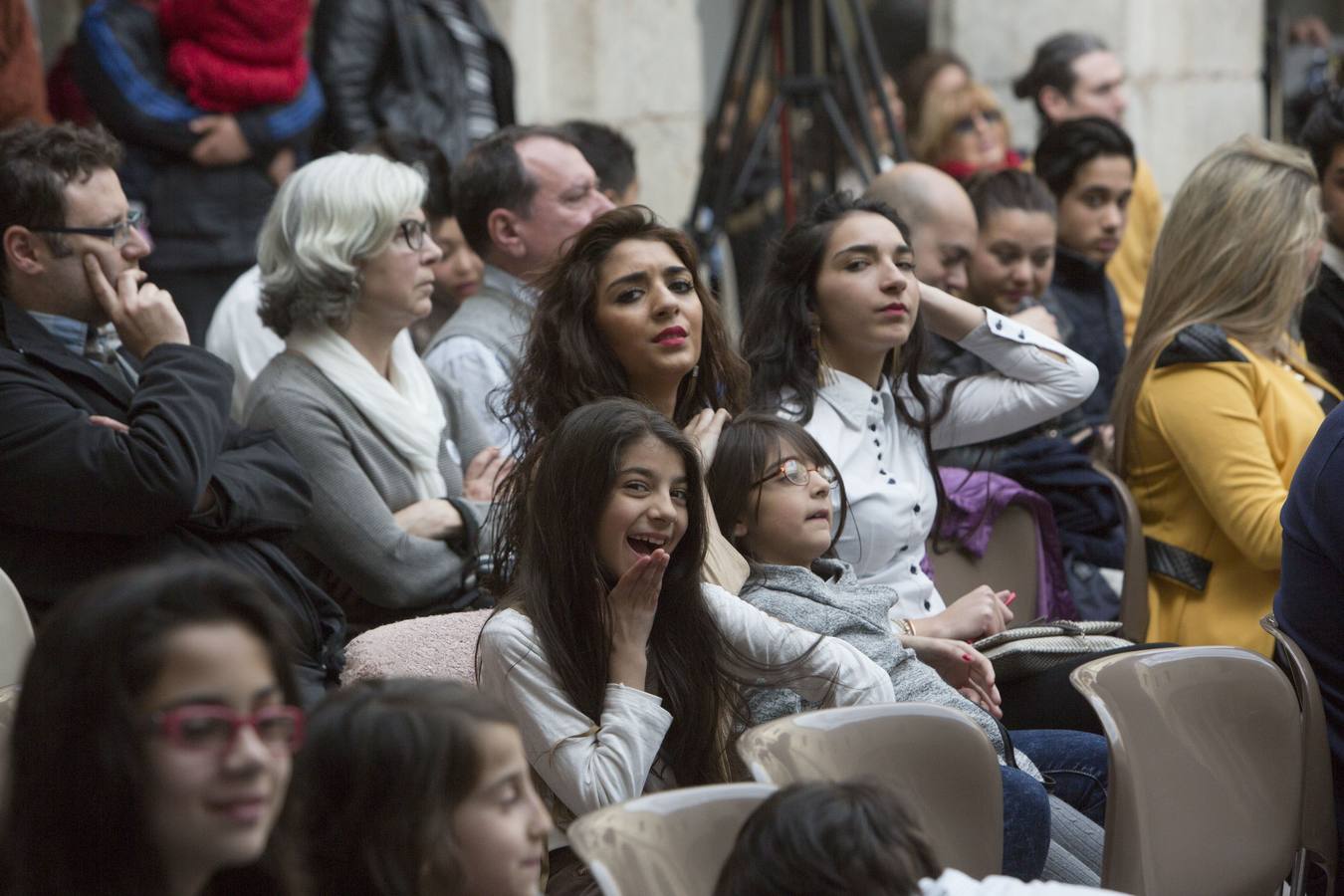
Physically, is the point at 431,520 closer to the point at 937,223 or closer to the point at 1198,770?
the point at 1198,770

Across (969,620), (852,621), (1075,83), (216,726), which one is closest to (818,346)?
(969,620)

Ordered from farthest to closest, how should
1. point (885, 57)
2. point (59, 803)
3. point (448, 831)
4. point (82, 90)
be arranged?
1. point (885, 57)
2. point (82, 90)
3. point (448, 831)
4. point (59, 803)

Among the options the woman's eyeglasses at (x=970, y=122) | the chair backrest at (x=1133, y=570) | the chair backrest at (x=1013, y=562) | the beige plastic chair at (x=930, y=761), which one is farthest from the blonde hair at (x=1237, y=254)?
the woman's eyeglasses at (x=970, y=122)

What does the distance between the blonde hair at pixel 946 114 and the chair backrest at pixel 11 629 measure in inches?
165

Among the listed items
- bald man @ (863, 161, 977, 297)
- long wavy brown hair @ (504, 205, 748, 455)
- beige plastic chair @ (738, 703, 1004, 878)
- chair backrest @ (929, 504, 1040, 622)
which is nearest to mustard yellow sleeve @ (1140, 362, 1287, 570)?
chair backrest @ (929, 504, 1040, 622)

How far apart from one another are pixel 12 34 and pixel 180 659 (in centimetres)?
391

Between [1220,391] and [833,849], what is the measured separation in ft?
7.39

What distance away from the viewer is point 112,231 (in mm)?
3057

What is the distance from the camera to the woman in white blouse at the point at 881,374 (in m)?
3.39

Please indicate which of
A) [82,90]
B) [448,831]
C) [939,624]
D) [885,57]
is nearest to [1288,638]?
[939,624]

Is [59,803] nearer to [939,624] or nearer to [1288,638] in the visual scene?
[939,624]

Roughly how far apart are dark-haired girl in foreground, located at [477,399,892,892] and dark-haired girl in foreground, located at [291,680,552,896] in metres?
0.71

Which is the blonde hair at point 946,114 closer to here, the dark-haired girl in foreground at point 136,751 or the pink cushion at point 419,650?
the pink cushion at point 419,650

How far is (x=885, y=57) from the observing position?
8.63 metres
